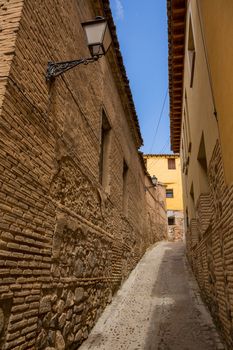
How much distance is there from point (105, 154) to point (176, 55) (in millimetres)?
4088

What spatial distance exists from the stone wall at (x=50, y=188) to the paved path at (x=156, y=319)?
37 cm

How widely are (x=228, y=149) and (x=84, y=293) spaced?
3.25 m

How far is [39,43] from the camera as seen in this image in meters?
3.83

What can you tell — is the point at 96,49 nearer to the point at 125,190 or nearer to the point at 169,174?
the point at 125,190

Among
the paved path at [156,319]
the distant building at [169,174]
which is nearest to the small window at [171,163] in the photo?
the distant building at [169,174]

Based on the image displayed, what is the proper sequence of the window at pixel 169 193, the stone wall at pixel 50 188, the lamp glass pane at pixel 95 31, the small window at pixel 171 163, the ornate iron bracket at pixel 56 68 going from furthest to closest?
the small window at pixel 171 163 < the window at pixel 169 193 < the lamp glass pane at pixel 95 31 < the ornate iron bracket at pixel 56 68 < the stone wall at pixel 50 188

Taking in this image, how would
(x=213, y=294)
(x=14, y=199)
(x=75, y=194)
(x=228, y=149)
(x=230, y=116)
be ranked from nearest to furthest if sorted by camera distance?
(x=14, y=199), (x=230, y=116), (x=228, y=149), (x=75, y=194), (x=213, y=294)

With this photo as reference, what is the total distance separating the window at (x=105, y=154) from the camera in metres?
7.06

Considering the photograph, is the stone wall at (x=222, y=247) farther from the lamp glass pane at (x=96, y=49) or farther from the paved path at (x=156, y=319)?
the lamp glass pane at (x=96, y=49)

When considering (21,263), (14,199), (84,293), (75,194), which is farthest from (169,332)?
(14,199)

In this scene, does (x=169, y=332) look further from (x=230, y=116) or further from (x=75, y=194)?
(x=230, y=116)

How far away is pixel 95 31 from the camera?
4.45m

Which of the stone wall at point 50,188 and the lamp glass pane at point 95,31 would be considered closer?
the stone wall at point 50,188

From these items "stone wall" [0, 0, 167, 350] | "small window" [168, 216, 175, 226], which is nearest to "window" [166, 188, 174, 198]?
"small window" [168, 216, 175, 226]
